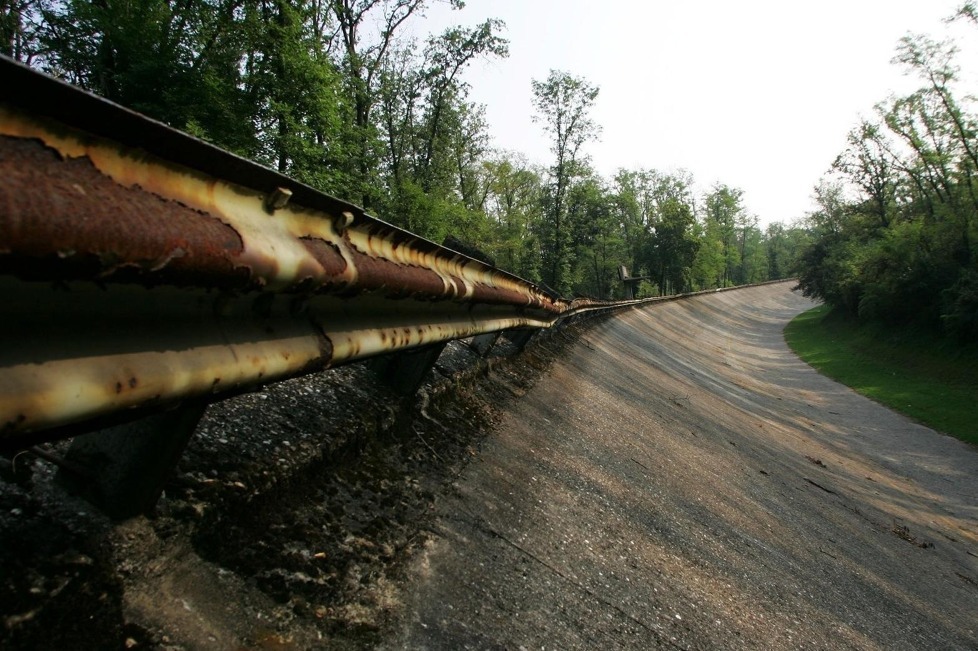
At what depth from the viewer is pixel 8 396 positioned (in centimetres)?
70

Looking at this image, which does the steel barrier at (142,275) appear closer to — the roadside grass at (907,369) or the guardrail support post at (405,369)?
the guardrail support post at (405,369)

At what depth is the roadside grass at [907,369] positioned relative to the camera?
17906mm

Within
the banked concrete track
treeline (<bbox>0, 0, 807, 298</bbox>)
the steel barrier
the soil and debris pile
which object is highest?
treeline (<bbox>0, 0, 807, 298</bbox>)

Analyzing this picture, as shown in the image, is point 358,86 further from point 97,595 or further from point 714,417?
point 97,595

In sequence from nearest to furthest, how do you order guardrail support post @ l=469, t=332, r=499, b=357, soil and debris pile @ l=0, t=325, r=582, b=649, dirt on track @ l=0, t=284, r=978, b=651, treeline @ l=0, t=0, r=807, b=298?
soil and debris pile @ l=0, t=325, r=582, b=649 → dirt on track @ l=0, t=284, r=978, b=651 → guardrail support post @ l=469, t=332, r=499, b=357 → treeline @ l=0, t=0, r=807, b=298

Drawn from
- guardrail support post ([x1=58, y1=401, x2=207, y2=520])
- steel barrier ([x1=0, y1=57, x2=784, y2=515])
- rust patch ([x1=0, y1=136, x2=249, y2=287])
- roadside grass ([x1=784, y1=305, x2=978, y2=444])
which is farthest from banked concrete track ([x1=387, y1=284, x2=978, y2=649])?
roadside grass ([x1=784, y1=305, x2=978, y2=444])

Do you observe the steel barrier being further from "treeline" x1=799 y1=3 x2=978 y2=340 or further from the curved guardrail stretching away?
"treeline" x1=799 y1=3 x2=978 y2=340

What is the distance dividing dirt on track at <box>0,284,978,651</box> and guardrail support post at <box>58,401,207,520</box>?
0.04 meters

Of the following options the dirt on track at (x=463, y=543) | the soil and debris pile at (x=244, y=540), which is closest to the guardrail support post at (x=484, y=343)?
the dirt on track at (x=463, y=543)

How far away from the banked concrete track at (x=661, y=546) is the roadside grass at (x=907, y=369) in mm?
14116

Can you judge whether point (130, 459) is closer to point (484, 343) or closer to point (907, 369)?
point (484, 343)

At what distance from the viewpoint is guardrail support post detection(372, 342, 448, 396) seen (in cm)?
265

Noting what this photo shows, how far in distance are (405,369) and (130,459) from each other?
4.98ft

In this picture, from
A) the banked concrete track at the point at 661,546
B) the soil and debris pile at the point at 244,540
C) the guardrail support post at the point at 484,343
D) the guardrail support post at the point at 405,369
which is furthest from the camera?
the guardrail support post at the point at 484,343
